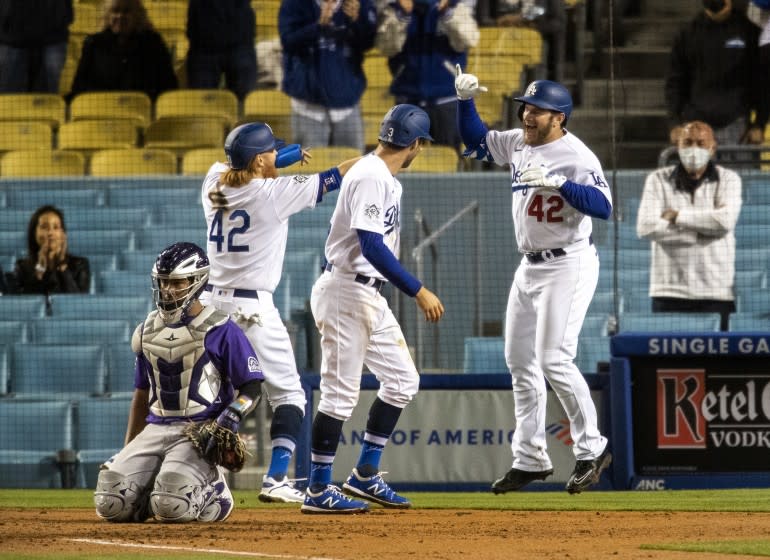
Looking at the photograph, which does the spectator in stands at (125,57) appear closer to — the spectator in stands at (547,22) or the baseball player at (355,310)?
the spectator in stands at (547,22)

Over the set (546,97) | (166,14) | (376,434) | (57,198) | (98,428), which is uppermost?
(166,14)

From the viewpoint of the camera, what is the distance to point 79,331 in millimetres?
9469

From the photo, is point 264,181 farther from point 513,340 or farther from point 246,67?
point 246,67

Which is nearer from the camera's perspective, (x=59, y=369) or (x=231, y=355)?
(x=231, y=355)

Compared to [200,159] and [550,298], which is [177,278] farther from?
[200,159]

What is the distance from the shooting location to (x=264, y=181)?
6539 mm

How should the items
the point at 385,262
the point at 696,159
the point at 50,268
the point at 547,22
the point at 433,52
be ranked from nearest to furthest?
the point at 385,262, the point at 696,159, the point at 50,268, the point at 433,52, the point at 547,22

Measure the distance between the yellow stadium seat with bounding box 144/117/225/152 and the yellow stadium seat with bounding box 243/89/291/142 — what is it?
32 centimetres

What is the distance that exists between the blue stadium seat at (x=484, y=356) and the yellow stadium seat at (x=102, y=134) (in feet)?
13.4

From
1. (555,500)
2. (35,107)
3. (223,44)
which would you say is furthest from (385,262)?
(35,107)

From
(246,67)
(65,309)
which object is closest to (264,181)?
(65,309)

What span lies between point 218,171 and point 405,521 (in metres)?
1.87

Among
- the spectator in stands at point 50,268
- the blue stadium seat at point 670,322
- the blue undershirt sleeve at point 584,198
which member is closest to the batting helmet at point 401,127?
the blue undershirt sleeve at point 584,198

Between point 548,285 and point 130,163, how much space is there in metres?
5.54
